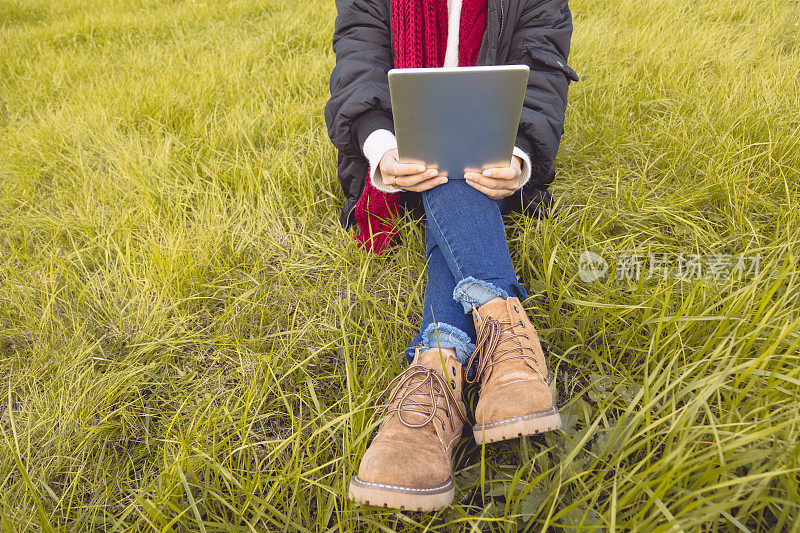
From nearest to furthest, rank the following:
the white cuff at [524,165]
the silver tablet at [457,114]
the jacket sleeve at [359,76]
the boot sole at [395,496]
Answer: the boot sole at [395,496]
the silver tablet at [457,114]
the white cuff at [524,165]
the jacket sleeve at [359,76]

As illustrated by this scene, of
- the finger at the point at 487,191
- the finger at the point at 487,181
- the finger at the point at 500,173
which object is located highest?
the finger at the point at 500,173

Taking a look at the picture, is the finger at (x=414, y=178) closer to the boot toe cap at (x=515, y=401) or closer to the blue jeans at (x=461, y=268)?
the blue jeans at (x=461, y=268)

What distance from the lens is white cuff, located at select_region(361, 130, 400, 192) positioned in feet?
4.19

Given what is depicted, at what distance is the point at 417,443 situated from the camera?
0.91 metres

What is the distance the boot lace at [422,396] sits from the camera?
0.97 metres

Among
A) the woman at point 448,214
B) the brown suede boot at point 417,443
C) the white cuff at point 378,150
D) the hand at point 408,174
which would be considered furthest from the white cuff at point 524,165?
the brown suede boot at point 417,443

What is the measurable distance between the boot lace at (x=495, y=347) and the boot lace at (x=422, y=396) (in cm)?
11

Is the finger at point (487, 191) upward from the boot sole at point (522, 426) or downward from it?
upward

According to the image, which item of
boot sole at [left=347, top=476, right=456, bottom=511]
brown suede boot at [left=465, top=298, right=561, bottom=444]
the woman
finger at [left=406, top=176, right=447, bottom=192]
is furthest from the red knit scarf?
boot sole at [left=347, top=476, right=456, bottom=511]

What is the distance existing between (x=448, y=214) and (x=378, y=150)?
306 millimetres

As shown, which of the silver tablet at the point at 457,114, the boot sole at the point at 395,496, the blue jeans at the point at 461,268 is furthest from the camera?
the blue jeans at the point at 461,268

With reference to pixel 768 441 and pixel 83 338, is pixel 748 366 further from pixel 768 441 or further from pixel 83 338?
pixel 83 338

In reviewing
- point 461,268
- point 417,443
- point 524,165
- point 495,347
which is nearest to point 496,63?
point 524,165

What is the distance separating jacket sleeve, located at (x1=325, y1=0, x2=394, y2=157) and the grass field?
0.36 metres
